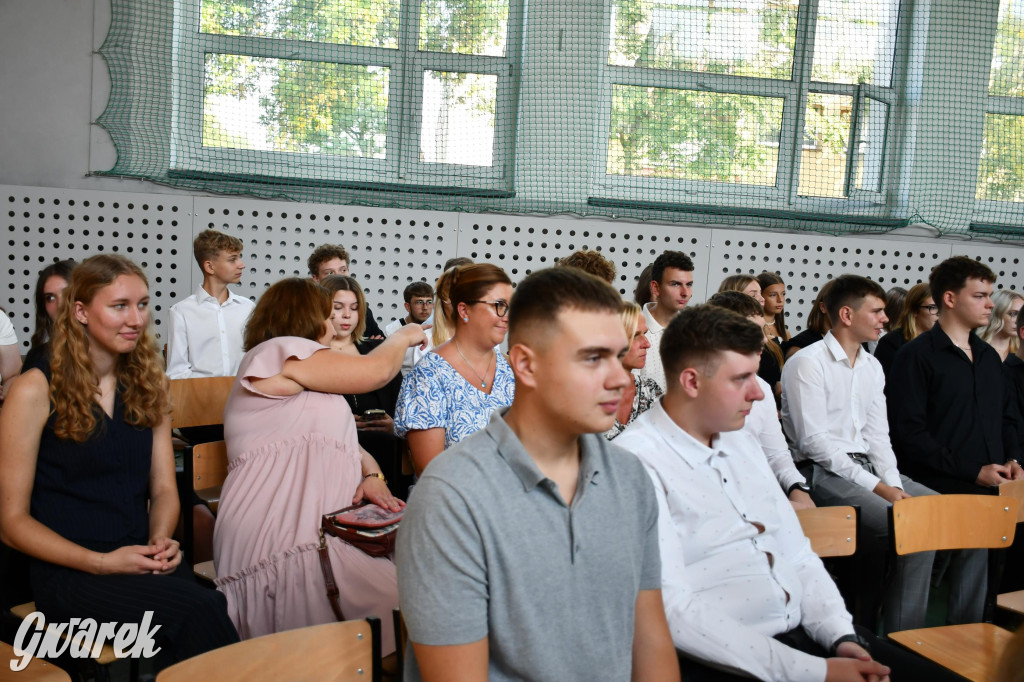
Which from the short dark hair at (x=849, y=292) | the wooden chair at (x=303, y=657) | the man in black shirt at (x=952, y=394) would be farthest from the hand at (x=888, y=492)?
the wooden chair at (x=303, y=657)

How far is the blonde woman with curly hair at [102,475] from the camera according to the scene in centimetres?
211

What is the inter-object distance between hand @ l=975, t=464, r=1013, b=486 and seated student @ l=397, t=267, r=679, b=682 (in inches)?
111

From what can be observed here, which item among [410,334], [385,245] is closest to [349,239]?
[385,245]

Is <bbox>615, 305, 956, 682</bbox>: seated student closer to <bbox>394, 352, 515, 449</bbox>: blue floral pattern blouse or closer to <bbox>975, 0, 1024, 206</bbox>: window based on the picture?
<bbox>394, 352, 515, 449</bbox>: blue floral pattern blouse

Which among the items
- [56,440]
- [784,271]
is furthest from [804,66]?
[56,440]

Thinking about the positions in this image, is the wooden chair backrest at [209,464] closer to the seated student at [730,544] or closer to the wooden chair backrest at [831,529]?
the seated student at [730,544]

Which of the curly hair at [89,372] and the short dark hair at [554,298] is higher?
the short dark hair at [554,298]

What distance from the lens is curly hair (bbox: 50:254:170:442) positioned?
2217 millimetres

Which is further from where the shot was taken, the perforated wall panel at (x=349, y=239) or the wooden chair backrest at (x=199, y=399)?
the perforated wall panel at (x=349, y=239)

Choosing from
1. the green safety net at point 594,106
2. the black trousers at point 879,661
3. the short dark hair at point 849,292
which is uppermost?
the green safety net at point 594,106

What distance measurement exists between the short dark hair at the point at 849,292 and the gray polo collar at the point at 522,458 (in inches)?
101

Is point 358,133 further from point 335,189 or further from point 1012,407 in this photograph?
point 1012,407

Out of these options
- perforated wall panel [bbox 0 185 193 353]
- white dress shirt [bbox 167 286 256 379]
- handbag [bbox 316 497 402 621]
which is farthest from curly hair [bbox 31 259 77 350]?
handbag [bbox 316 497 402 621]

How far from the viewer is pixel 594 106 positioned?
581 centimetres
